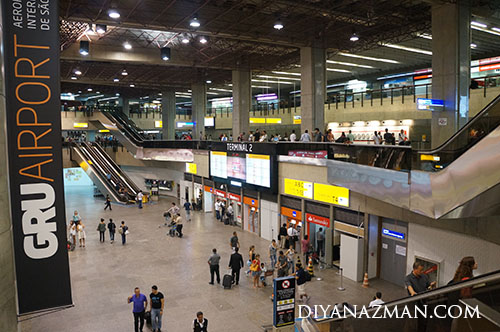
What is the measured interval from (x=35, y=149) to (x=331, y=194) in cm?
1155

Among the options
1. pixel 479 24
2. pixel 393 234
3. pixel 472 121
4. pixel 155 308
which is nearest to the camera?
pixel 472 121

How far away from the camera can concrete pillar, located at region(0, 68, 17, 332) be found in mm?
5238

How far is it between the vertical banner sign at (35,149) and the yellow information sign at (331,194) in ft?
35.2

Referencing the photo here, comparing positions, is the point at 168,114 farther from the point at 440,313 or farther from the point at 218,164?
the point at 440,313

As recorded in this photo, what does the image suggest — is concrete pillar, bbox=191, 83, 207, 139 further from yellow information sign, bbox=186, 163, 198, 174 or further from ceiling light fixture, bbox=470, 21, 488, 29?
ceiling light fixture, bbox=470, 21, 488, 29

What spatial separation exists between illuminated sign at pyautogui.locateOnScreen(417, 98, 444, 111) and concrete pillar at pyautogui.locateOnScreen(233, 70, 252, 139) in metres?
15.5

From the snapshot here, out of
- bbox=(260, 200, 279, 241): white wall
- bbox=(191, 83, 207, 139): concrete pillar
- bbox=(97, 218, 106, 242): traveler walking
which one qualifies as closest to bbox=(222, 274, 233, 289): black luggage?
bbox=(260, 200, 279, 241): white wall

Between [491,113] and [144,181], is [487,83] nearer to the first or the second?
[491,113]

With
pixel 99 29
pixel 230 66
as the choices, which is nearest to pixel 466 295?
pixel 99 29

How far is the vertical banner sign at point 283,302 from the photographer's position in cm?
901

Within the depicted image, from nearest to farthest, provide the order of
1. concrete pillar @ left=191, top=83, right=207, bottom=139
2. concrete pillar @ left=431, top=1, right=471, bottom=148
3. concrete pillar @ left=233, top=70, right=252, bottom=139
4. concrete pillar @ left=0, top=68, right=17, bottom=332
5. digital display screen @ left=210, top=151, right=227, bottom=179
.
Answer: concrete pillar @ left=0, top=68, right=17, bottom=332 < concrete pillar @ left=431, top=1, right=471, bottom=148 < digital display screen @ left=210, top=151, right=227, bottom=179 < concrete pillar @ left=233, top=70, right=252, bottom=139 < concrete pillar @ left=191, top=83, right=207, bottom=139

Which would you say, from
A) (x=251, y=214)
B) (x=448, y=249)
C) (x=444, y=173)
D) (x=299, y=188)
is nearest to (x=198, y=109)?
(x=251, y=214)

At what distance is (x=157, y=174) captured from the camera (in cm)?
3638

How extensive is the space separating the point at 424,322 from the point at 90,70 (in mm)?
33724
